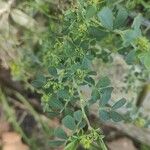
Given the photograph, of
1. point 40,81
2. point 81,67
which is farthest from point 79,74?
point 40,81

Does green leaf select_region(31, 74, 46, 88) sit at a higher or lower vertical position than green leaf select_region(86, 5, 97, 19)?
lower

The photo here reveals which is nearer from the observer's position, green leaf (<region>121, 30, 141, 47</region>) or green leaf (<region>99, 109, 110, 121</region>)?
green leaf (<region>121, 30, 141, 47</region>)

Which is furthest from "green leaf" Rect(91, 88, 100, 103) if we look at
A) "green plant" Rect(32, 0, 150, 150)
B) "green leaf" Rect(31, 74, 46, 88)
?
"green leaf" Rect(31, 74, 46, 88)

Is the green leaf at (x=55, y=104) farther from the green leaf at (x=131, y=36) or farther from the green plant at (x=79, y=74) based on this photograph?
the green leaf at (x=131, y=36)

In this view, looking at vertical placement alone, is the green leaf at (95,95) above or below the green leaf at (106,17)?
below

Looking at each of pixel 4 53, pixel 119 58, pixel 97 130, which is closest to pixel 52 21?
pixel 4 53

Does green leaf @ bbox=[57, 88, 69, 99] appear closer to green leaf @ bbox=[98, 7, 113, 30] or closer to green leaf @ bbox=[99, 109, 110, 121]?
green leaf @ bbox=[99, 109, 110, 121]

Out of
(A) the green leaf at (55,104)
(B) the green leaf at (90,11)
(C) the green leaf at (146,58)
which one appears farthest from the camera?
(A) the green leaf at (55,104)

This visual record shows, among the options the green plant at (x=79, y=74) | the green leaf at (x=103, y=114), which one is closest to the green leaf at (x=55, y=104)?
the green plant at (x=79, y=74)
